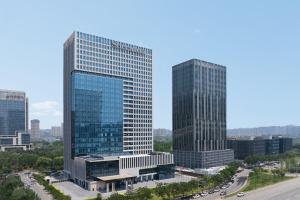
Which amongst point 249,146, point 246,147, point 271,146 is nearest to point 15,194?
point 246,147

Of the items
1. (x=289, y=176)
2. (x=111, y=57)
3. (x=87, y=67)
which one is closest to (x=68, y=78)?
(x=87, y=67)

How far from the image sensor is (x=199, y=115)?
13925cm

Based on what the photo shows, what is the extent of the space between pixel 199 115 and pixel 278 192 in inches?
2232

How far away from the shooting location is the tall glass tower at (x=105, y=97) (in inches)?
4131

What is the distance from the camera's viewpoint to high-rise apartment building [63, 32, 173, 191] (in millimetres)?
103812

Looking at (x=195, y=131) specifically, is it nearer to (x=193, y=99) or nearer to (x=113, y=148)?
(x=193, y=99)

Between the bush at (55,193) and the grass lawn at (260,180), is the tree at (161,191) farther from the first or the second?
the grass lawn at (260,180)

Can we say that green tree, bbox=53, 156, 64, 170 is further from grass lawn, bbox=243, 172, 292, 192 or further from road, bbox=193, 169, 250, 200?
grass lawn, bbox=243, 172, 292, 192

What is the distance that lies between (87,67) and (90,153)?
3247 cm

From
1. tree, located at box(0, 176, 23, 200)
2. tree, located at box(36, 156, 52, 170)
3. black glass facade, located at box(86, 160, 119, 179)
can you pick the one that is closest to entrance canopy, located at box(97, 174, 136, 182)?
black glass facade, located at box(86, 160, 119, 179)

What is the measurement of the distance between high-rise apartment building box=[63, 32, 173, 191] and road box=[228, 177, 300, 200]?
126 feet

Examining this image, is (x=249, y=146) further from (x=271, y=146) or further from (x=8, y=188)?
(x=8, y=188)

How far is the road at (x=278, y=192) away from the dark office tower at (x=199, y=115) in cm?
3948

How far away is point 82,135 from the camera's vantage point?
104 meters
